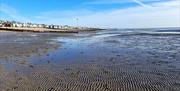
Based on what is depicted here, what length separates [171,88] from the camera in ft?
27.6

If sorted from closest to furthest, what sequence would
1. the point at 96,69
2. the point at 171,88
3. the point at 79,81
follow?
the point at 171,88
the point at 79,81
the point at 96,69

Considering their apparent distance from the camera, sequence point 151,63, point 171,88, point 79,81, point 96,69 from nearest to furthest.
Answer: point 171,88 < point 79,81 < point 96,69 < point 151,63

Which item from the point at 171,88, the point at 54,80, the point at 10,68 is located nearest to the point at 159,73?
the point at 171,88

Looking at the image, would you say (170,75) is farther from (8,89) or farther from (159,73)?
(8,89)

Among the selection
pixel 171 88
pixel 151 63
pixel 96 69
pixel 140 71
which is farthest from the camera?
pixel 151 63

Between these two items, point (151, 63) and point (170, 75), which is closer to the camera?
point (170, 75)

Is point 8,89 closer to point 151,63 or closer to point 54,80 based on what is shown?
point 54,80

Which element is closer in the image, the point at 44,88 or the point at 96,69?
the point at 44,88

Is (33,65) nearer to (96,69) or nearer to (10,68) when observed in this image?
(10,68)

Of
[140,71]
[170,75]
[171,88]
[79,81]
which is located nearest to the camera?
[171,88]

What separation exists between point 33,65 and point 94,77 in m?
4.18

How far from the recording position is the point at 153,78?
32.5ft

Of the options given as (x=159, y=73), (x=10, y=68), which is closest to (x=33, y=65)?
(x=10, y=68)

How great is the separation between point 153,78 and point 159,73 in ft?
2.93
